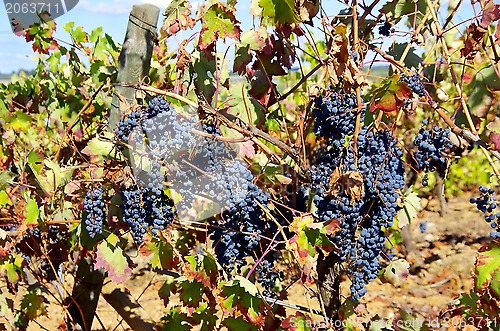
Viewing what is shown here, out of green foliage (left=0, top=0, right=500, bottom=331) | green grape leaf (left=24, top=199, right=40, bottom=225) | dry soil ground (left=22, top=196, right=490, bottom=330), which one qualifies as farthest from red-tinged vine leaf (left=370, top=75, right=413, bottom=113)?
dry soil ground (left=22, top=196, right=490, bottom=330)

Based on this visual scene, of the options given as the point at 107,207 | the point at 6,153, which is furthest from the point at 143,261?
the point at 107,207

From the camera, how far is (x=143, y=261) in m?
5.07

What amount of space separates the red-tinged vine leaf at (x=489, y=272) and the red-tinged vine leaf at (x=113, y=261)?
3.81 ft

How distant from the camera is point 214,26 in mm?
1822

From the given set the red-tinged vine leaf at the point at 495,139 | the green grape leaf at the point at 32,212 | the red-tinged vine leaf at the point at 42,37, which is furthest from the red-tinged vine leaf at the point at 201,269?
the red-tinged vine leaf at the point at 42,37

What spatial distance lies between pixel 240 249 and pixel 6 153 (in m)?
1.65

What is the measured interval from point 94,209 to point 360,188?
2.90ft

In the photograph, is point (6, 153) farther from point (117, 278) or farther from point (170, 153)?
point (170, 153)

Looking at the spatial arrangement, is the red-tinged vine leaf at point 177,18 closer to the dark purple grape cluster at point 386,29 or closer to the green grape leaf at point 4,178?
the dark purple grape cluster at point 386,29

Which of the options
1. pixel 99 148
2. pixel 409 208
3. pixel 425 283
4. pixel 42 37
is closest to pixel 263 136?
pixel 99 148

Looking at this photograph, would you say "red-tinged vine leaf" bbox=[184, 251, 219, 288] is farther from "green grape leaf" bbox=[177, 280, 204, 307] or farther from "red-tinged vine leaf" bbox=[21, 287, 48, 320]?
→ "red-tinged vine leaf" bbox=[21, 287, 48, 320]

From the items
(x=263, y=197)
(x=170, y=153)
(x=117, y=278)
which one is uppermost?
(x=170, y=153)

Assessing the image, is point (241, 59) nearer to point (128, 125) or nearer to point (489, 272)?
point (128, 125)

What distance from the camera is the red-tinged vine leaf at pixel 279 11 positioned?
1.72 metres
